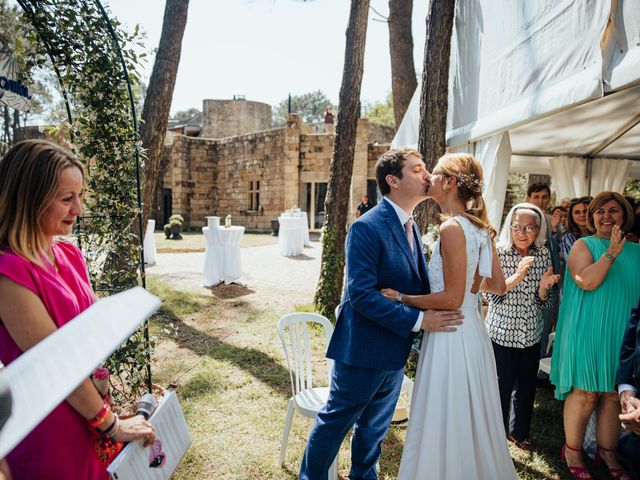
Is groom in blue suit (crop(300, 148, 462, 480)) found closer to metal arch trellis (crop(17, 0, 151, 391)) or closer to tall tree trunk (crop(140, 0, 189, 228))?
metal arch trellis (crop(17, 0, 151, 391))

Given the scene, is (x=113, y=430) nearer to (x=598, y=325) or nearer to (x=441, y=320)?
(x=441, y=320)

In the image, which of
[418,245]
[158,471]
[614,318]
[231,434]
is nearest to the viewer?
[158,471]

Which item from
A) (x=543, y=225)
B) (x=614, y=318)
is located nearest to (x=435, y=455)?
(x=614, y=318)

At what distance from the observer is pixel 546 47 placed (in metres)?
3.34

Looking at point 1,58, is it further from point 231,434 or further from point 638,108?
point 638,108

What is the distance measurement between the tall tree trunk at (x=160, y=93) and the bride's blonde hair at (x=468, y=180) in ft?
12.1

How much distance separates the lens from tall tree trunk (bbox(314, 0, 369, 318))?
5832 mm

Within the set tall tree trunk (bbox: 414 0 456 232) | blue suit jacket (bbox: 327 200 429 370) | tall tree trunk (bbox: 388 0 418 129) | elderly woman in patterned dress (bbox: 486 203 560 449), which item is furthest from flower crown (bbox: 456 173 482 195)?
tall tree trunk (bbox: 388 0 418 129)

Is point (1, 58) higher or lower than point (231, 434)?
higher

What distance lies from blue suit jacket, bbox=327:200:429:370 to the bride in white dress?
3.7 inches

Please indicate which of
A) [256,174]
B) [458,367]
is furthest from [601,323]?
[256,174]

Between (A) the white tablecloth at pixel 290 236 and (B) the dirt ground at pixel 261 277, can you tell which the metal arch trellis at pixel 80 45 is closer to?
(B) the dirt ground at pixel 261 277

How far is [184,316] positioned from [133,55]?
4.02 metres

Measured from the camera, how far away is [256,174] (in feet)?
62.5
